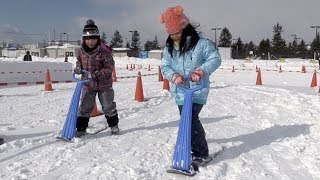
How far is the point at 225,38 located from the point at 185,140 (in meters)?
93.1

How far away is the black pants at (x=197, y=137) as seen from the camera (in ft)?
15.3

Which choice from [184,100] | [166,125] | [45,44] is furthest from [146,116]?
[45,44]

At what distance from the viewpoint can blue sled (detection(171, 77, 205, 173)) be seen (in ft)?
14.2

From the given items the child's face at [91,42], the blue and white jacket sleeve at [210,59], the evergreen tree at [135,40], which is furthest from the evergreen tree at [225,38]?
the blue and white jacket sleeve at [210,59]

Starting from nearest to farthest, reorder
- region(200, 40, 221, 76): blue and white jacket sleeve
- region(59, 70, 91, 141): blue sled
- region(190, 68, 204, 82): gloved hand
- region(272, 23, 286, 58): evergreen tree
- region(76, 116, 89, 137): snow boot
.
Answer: region(190, 68, 204, 82): gloved hand → region(200, 40, 221, 76): blue and white jacket sleeve → region(59, 70, 91, 141): blue sled → region(76, 116, 89, 137): snow boot → region(272, 23, 286, 58): evergreen tree

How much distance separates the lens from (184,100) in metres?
4.53

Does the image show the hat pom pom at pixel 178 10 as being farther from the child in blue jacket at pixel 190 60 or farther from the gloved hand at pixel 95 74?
the gloved hand at pixel 95 74

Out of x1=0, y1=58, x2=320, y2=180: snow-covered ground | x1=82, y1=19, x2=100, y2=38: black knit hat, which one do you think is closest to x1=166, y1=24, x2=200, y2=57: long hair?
x1=0, y1=58, x2=320, y2=180: snow-covered ground

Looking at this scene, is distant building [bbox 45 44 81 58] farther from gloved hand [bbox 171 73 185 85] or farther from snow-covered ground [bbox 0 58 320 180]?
gloved hand [bbox 171 73 185 85]

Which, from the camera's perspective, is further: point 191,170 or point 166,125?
point 166,125

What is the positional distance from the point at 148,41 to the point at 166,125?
4637 inches

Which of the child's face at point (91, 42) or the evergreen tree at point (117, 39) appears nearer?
the child's face at point (91, 42)

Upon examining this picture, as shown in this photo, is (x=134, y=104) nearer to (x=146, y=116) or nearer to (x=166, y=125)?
(x=146, y=116)

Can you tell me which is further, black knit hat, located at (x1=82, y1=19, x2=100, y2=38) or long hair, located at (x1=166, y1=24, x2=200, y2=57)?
black knit hat, located at (x1=82, y1=19, x2=100, y2=38)
